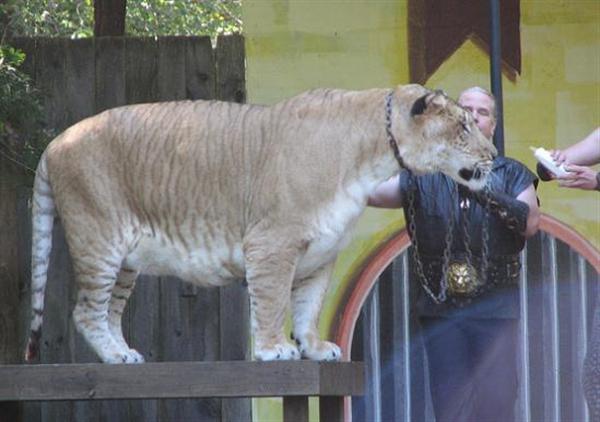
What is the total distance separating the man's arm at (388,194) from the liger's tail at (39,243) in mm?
1173

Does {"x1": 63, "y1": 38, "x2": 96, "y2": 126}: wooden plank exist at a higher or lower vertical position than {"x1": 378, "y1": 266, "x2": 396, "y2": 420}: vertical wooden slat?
higher

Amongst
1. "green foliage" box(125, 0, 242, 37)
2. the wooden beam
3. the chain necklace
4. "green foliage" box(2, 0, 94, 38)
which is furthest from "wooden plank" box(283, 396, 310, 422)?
"green foliage" box(125, 0, 242, 37)

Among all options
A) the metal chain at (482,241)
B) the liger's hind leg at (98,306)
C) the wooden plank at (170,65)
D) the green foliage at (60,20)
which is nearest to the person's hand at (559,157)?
the metal chain at (482,241)

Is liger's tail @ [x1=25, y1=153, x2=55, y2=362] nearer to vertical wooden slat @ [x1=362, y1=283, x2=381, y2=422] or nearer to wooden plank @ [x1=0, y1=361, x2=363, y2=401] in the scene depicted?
wooden plank @ [x1=0, y1=361, x2=363, y2=401]

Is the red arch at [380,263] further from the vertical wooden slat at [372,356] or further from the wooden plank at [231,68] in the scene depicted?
the wooden plank at [231,68]

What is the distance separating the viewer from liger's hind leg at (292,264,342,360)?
5.76 m

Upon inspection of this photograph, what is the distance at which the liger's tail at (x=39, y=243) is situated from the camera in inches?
235

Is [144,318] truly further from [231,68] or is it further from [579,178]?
[579,178]

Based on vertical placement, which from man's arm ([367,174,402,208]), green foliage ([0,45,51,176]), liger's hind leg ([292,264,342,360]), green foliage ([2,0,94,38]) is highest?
green foliage ([2,0,94,38])

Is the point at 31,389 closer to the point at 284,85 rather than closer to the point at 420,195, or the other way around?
the point at 420,195

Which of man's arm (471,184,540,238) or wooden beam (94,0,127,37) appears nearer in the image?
man's arm (471,184,540,238)

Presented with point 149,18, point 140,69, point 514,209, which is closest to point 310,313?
point 514,209

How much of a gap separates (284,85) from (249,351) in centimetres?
112

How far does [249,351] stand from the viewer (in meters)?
7.45
